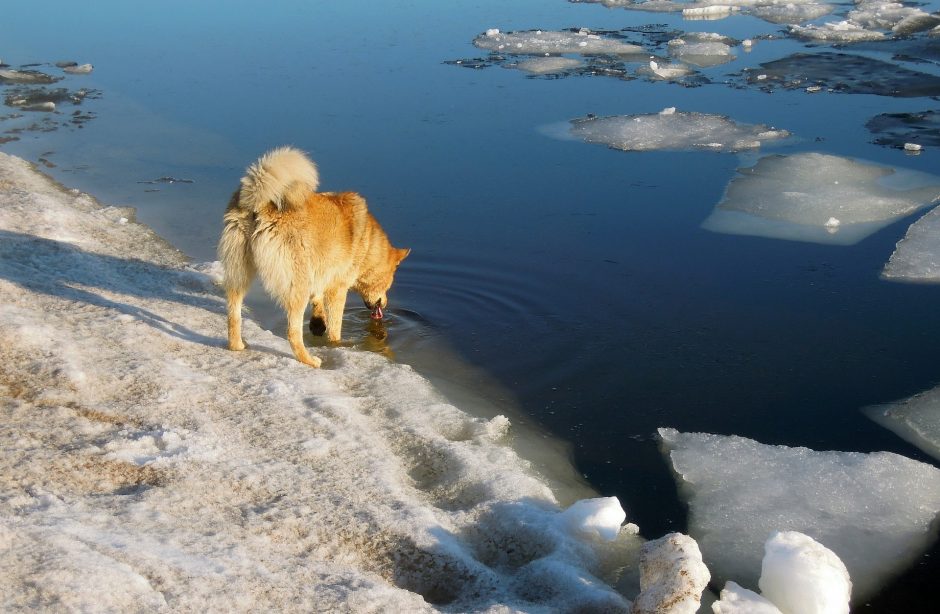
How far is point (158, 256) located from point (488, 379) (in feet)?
11.9

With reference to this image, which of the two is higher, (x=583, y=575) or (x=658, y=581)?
(x=658, y=581)

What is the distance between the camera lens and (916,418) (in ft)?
19.1

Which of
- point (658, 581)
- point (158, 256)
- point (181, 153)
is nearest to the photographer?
point (658, 581)

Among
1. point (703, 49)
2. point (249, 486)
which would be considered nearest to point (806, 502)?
point (249, 486)

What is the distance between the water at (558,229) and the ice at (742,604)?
76cm

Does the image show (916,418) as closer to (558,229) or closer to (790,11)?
(558,229)

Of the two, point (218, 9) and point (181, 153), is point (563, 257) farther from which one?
point (218, 9)

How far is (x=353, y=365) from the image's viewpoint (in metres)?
6.52

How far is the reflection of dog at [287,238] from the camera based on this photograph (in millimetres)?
5848

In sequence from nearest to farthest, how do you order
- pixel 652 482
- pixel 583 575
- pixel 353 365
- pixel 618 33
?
1. pixel 583 575
2. pixel 652 482
3. pixel 353 365
4. pixel 618 33

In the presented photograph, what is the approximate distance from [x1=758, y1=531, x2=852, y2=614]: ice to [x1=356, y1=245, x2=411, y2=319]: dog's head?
402 centimetres

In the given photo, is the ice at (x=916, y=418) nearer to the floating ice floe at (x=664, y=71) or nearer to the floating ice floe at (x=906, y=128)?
the floating ice floe at (x=906, y=128)

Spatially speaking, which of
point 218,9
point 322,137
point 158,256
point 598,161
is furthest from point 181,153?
point 218,9

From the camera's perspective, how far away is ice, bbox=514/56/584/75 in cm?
1551
